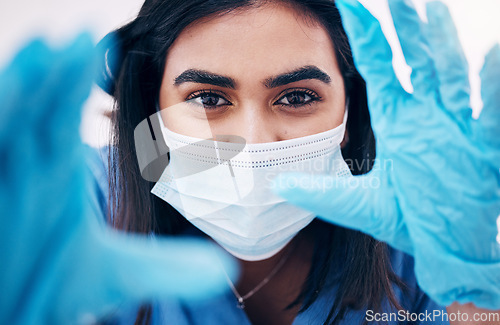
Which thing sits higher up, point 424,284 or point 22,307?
point 22,307

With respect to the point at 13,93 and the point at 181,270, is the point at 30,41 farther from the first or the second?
the point at 181,270

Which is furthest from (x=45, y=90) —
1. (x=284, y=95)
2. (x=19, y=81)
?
(x=284, y=95)

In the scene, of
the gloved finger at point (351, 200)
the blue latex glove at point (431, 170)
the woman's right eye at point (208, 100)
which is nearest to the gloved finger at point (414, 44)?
Result: the blue latex glove at point (431, 170)

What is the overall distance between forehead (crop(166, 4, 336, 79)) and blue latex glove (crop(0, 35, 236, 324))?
1.47 ft

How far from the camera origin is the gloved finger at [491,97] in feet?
2.21

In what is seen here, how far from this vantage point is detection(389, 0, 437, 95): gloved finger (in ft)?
2.46

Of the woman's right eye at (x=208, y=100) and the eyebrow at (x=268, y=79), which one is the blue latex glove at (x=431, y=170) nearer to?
the eyebrow at (x=268, y=79)

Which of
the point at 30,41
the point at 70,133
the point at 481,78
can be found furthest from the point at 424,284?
the point at 30,41

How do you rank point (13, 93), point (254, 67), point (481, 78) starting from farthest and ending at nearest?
point (254, 67) < point (481, 78) < point (13, 93)

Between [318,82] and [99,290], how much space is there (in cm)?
78

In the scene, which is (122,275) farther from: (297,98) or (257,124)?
(297,98)

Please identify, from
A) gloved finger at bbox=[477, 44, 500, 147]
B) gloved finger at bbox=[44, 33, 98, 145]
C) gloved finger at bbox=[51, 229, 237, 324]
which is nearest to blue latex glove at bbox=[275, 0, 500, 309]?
gloved finger at bbox=[477, 44, 500, 147]

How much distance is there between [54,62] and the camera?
565mm

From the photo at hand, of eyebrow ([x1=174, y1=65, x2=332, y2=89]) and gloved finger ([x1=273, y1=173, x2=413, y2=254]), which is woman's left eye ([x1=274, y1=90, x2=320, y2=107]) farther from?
gloved finger ([x1=273, y1=173, x2=413, y2=254])
